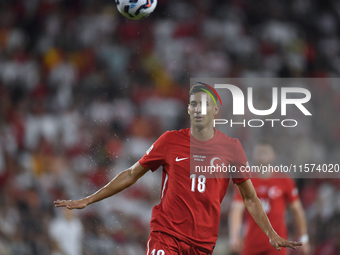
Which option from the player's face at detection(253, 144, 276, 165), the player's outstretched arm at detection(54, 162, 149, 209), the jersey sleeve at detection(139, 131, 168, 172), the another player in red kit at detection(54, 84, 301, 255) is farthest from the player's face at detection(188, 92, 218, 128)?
the player's face at detection(253, 144, 276, 165)

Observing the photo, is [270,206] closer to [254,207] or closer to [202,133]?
[254,207]

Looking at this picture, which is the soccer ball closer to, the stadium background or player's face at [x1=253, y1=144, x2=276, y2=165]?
player's face at [x1=253, y1=144, x2=276, y2=165]

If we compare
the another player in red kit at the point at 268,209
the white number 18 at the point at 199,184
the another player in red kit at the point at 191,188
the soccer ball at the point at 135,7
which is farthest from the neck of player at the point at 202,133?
the another player in red kit at the point at 268,209

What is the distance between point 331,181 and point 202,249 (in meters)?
4.86

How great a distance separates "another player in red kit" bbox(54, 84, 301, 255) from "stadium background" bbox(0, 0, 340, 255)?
3.44m

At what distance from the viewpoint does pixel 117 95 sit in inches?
400

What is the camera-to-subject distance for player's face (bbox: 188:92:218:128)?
3.84 m

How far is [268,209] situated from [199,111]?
2.62 metres

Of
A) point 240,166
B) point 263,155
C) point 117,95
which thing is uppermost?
point 117,95

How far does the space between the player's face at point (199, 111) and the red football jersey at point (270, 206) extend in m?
2.37

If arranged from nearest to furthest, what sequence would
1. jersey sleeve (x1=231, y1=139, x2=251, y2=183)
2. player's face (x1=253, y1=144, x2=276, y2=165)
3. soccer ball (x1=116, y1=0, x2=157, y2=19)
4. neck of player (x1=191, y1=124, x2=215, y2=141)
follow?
jersey sleeve (x1=231, y1=139, x2=251, y2=183) < neck of player (x1=191, y1=124, x2=215, y2=141) < soccer ball (x1=116, y1=0, x2=157, y2=19) < player's face (x1=253, y1=144, x2=276, y2=165)

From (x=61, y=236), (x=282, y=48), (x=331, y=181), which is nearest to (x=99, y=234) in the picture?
(x=61, y=236)

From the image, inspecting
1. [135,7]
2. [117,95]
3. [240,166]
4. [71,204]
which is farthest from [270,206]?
[117,95]

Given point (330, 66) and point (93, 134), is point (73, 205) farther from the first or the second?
point (330, 66)
